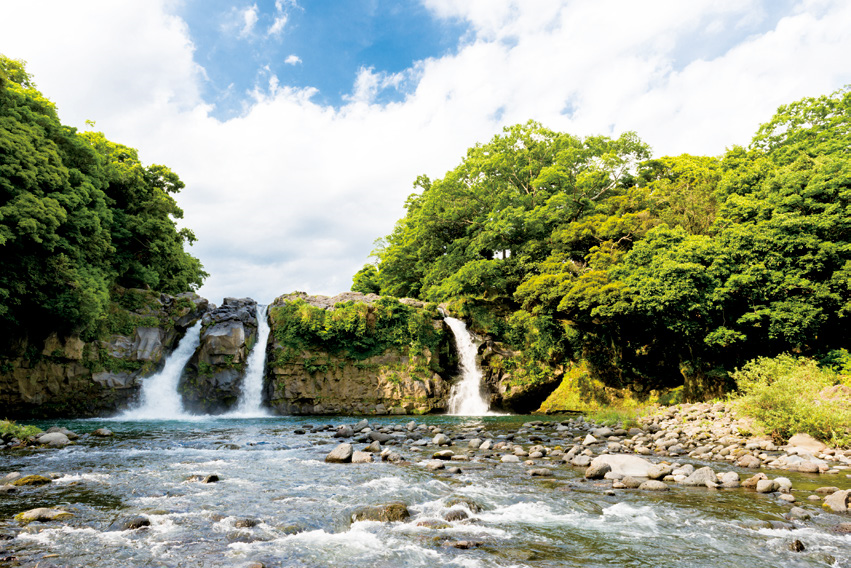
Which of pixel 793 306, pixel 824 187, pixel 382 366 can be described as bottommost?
pixel 382 366

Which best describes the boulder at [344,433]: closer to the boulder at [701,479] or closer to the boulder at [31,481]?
the boulder at [31,481]

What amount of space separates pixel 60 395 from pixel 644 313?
3009 cm

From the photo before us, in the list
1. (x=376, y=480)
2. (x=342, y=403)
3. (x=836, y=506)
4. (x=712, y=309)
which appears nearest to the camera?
(x=836, y=506)

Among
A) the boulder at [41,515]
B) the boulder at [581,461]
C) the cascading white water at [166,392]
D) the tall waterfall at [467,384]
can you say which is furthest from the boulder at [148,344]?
the boulder at [581,461]

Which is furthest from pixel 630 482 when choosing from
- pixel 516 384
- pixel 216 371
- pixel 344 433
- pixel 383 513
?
pixel 216 371

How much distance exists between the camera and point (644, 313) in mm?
22000

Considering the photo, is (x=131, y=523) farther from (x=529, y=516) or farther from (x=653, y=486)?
(x=653, y=486)

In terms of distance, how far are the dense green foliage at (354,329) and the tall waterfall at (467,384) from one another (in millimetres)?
1750

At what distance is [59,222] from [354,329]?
15.1 m

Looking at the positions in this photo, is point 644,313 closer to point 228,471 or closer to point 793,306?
point 793,306

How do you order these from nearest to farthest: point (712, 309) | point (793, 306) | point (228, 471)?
1. point (228, 471)
2. point (793, 306)
3. point (712, 309)

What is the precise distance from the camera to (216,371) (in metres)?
27.2

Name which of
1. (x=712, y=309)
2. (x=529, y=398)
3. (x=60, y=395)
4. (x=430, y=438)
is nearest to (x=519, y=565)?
(x=430, y=438)

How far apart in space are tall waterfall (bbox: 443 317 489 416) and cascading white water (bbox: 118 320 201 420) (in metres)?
15.4
